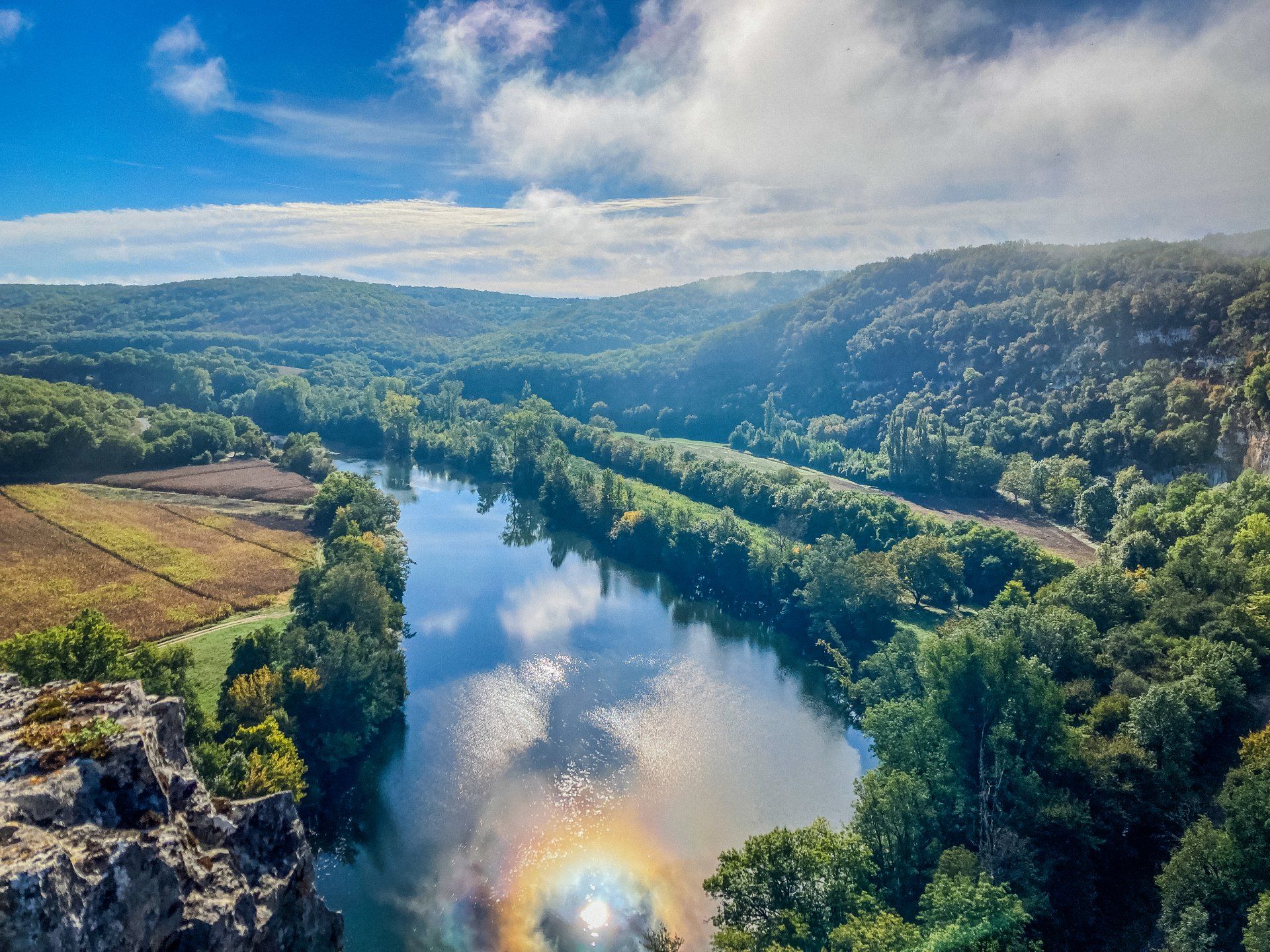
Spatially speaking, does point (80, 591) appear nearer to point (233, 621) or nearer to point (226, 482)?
point (233, 621)

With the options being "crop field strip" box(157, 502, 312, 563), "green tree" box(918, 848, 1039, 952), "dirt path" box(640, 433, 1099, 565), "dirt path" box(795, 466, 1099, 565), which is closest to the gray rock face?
"green tree" box(918, 848, 1039, 952)

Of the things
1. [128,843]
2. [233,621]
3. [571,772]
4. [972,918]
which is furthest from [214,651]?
[972,918]

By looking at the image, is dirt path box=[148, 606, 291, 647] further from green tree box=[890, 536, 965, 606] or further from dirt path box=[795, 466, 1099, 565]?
dirt path box=[795, 466, 1099, 565]

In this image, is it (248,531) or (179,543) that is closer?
(179,543)

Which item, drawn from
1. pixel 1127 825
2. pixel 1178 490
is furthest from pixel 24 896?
pixel 1178 490

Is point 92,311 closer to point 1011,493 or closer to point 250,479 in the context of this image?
point 250,479
